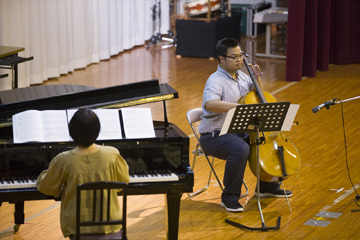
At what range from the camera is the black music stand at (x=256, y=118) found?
3584 mm

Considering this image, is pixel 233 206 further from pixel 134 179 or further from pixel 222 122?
pixel 134 179

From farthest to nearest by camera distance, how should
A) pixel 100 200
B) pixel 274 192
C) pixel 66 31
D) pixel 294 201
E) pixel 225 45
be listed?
pixel 66 31
pixel 274 192
pixel 294 201
pixel 225 45
pixel 100 200

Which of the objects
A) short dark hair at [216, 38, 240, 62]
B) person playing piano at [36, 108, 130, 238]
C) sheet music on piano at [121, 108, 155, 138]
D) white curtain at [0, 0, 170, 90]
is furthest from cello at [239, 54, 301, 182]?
white curtain at [0, 0, 170, 90]

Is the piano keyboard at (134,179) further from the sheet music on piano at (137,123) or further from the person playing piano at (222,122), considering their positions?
the person playing piano at (222,122)

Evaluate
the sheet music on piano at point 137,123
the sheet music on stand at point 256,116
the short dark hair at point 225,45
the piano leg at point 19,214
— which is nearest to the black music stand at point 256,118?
the sheet music on stand at point 256,116

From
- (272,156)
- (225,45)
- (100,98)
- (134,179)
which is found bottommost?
(272,156)

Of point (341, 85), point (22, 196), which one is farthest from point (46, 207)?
point (341, 85)

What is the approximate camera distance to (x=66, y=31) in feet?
29.0

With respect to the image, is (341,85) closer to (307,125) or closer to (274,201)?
(307,125)

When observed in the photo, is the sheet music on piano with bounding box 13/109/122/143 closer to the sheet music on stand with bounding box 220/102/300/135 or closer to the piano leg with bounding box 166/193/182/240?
the piano leg with bounding box 166/193/182/240

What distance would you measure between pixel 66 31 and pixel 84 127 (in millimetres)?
6581

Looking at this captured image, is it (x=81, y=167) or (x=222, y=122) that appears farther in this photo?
(x=222, y=122)

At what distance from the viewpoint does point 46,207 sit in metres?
4.28

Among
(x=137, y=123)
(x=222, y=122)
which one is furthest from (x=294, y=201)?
(x=137, y=123)
